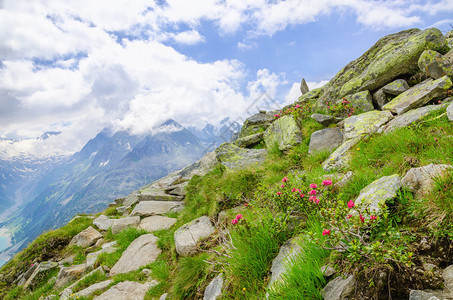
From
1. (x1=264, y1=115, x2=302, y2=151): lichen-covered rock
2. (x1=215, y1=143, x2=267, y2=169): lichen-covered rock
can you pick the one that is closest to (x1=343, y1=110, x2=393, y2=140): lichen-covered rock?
(x1=264, y1=115, x2=302, y2=151): lichen-covered rock

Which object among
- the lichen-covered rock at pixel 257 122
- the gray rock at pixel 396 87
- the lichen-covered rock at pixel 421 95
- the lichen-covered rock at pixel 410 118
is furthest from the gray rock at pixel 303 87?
the lichen-covered rock at pixel 410 118

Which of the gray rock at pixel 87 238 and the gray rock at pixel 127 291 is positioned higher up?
the gray rock at pixel 87 238

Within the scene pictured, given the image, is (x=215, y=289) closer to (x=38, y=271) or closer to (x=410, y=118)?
(x=410, y=118)

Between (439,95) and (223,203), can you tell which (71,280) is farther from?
(439,95)

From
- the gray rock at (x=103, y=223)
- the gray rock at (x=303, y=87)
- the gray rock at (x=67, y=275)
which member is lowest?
the gray rock at (x=67, y=275)

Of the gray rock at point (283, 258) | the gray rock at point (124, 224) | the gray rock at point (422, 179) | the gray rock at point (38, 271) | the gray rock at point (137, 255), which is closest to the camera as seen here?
the gray rock at point (422, 179)

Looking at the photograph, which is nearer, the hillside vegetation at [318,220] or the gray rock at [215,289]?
the hillside vegetation at [318,220]

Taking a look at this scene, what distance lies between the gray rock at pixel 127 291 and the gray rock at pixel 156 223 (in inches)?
167

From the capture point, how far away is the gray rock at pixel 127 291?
6.87m

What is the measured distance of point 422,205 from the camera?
3.04 metres

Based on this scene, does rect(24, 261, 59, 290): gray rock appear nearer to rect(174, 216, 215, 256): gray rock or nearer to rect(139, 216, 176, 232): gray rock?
rect(139, 216, 176, 232): gray rock

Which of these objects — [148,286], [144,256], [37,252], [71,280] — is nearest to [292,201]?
[148,286]

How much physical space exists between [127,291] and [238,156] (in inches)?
311

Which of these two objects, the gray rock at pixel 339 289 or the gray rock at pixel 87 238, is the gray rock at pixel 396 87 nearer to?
the gray rock at pixel 339 289
